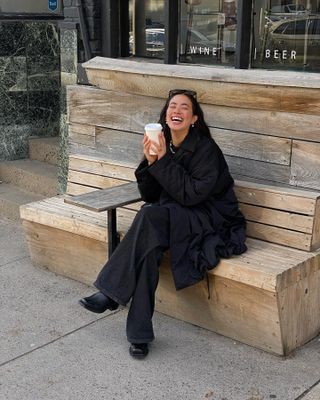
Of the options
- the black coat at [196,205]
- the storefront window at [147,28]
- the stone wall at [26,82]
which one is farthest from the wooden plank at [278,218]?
the stone wall at [26,82]

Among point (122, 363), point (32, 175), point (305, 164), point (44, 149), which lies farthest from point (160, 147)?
point (44, 149)

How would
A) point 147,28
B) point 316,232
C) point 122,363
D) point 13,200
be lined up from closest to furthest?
point 122,363 < point 316,232 < point 147,28 < point 13,200

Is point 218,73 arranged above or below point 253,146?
above

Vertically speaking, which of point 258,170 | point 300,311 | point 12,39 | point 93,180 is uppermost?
point 12,39

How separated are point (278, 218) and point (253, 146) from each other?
0.46 metres

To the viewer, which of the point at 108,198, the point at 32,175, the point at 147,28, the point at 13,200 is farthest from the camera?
the point at 32,175

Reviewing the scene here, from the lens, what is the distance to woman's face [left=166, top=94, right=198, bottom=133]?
3.38m

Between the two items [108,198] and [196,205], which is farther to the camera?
[108,198]

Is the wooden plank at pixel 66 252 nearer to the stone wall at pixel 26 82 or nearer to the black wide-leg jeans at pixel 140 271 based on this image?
the black wide-leg jeans at pixel 140 271

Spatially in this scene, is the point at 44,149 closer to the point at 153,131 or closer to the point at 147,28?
the point at 147,28

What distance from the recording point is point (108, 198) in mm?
3609

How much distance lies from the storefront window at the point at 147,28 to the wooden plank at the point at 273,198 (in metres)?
1.81

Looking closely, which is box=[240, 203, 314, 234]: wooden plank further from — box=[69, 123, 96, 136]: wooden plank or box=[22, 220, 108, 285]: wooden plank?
box=[69, 123, 96, 136]: wooden plank

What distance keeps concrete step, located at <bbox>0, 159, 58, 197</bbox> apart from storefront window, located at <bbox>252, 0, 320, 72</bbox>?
220cm
